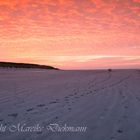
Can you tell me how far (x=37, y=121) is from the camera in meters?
5.64

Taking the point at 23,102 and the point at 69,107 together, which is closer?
the point at 69,107

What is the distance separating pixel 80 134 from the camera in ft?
16.0

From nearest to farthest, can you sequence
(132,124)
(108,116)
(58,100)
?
(132,124) → (108,116) → (58,100)

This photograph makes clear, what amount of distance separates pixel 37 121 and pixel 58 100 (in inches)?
105

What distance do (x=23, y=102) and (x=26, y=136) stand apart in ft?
10.1

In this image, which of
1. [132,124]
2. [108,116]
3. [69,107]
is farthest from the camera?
[69,107]

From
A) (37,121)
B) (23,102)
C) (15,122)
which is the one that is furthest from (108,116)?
(23,102)

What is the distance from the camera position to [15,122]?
18.3 ft

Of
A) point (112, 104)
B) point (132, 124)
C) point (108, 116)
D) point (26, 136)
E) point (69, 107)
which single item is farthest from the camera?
point (112, 104)

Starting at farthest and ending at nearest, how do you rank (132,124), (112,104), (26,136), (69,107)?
(112,104)
(69,107)
(132,124)
(26,136)

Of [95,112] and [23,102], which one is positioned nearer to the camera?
[95,112]

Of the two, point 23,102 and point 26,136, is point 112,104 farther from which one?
point 26,136

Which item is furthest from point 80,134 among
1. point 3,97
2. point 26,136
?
point 3,97

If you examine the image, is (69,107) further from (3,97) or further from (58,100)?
(3,97)
